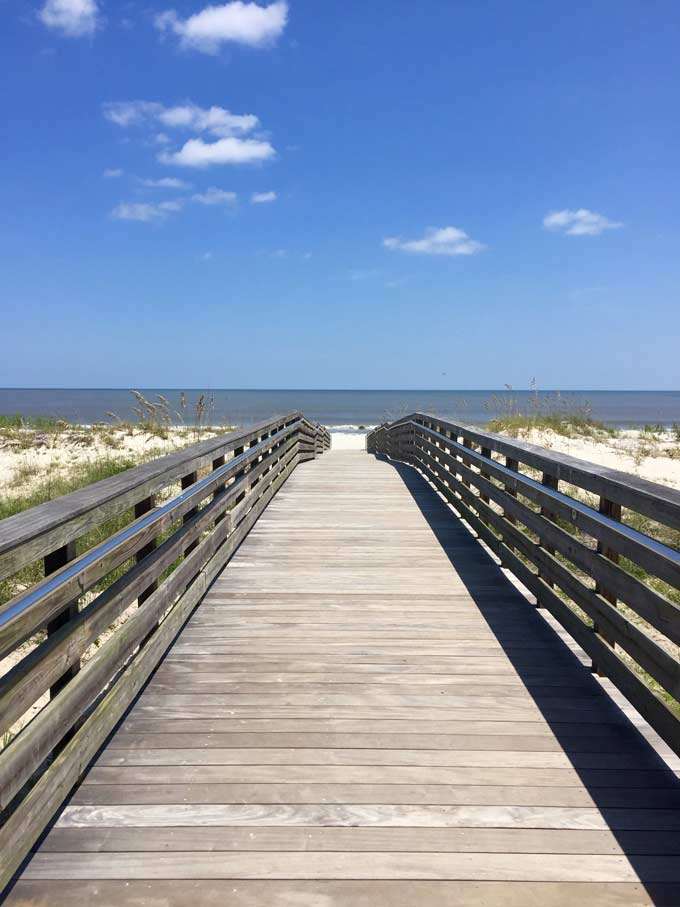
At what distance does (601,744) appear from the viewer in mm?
2922

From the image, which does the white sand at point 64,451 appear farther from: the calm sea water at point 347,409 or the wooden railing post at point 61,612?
the wooden railing post at point 61,612

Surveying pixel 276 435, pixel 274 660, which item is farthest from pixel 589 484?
pixel 276 435

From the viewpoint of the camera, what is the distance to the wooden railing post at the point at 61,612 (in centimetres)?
250

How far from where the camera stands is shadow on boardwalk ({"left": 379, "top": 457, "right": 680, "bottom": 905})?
7.52 ft

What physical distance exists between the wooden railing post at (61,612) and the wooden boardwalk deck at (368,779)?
15.7 inches

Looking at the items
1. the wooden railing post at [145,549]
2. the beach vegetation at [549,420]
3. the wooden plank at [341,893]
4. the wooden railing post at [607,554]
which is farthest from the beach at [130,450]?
the wooden plank at [341,893]

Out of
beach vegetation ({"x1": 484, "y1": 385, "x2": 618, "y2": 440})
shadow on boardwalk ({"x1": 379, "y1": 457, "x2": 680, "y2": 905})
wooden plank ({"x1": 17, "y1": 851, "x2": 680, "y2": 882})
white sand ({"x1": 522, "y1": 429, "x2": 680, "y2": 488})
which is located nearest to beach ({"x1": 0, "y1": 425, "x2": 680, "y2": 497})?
white sand ({"x1": 522, "y1": 429, "x2": 680, "y2": 488})

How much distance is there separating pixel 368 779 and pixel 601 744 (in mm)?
1037

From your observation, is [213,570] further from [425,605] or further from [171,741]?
[171,741]

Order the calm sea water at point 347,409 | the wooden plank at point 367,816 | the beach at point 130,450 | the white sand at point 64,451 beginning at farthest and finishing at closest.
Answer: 1. the calm sea water at point 347,409
2. the beach at point 130,450
3. the white sand at point 64,451
4. the wooden plank at point 367,816

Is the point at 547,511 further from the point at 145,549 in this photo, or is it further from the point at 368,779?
the point at 145,549

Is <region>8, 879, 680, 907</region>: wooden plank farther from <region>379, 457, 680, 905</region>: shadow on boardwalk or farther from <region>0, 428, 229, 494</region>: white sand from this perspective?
<region>0, 428, 229, 494</region>: white sand

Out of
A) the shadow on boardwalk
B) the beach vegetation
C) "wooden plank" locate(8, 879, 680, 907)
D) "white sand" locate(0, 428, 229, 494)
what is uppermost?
the beach vegetation

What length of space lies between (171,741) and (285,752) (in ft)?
1.64
